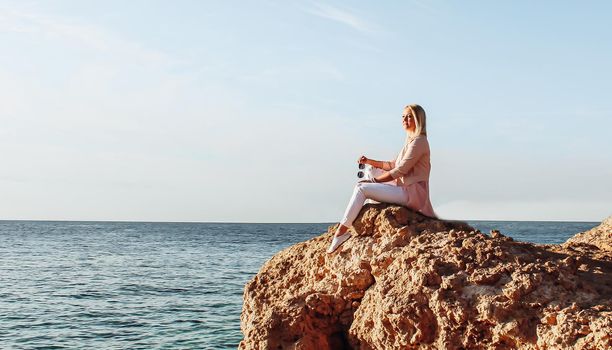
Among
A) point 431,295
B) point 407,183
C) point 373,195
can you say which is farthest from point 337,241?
point 431,295

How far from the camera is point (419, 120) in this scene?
794cm

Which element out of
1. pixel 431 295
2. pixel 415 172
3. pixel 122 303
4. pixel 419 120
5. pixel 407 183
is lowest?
pixel 122 303

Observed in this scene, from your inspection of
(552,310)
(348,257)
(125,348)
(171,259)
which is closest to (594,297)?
(552,310)

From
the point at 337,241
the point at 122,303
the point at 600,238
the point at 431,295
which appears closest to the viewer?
the point at 431,295

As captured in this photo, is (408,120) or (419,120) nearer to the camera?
(419,120)

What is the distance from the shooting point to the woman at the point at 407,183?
7910mm

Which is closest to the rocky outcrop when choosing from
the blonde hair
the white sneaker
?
the white sneaker

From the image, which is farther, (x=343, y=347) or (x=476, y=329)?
(x=343, y=347)

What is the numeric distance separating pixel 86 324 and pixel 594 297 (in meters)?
16.7

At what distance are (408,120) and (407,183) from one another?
29.8 inches

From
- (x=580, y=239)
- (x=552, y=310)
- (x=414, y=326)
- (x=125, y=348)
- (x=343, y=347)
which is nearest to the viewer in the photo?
(x=552, y=310)

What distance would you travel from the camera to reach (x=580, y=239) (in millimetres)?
11836

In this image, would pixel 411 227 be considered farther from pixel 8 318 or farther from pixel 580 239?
pixel 8 318

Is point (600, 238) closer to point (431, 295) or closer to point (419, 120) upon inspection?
point (419, 120)
